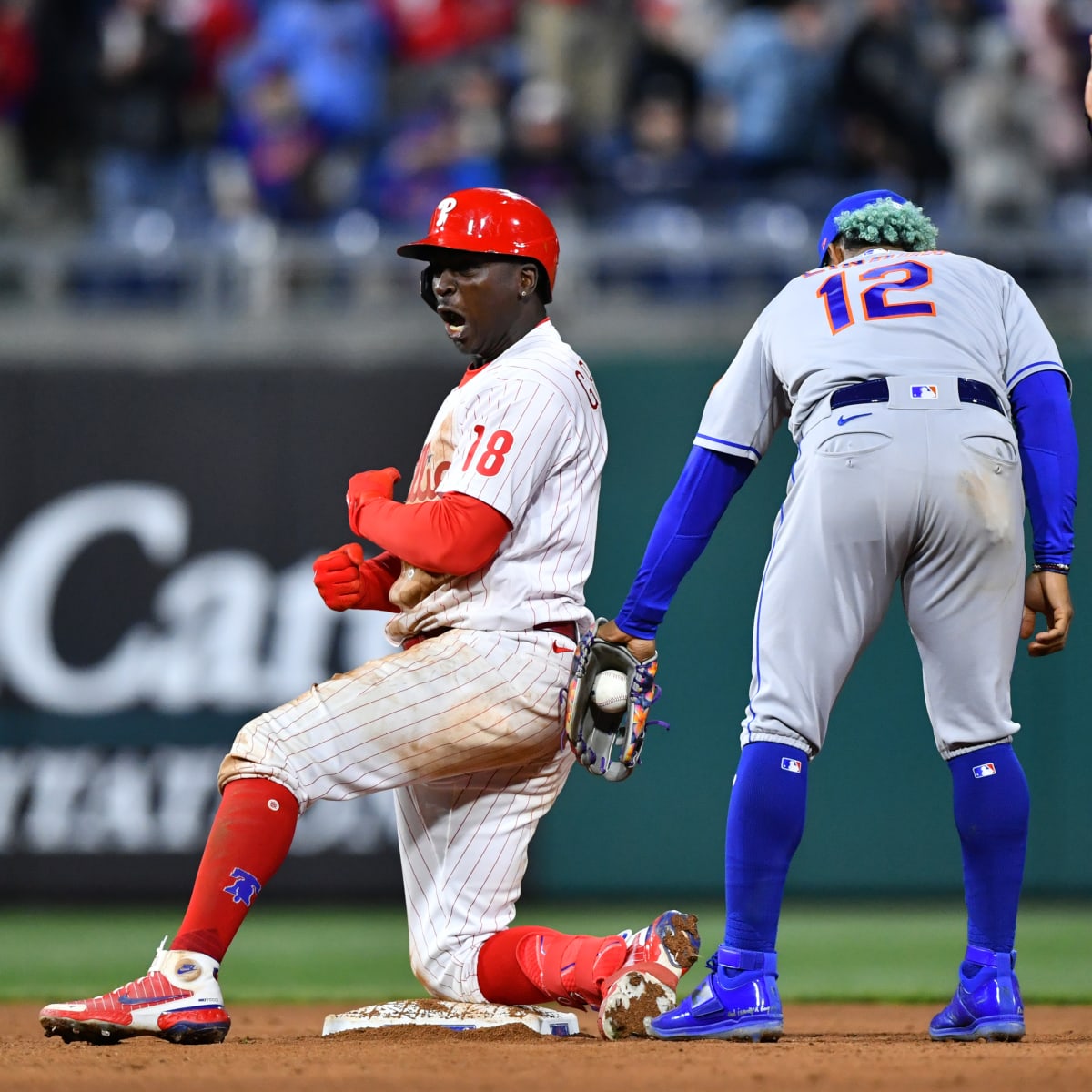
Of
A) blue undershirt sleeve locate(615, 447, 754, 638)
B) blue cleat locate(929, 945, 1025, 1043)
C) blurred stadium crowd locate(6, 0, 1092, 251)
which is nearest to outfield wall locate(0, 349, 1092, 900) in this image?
blurred stadium crowd locate(6, 0, 1092, 251)

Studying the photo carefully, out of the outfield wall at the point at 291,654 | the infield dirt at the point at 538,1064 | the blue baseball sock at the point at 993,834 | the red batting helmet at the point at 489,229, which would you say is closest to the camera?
the infield dirt at the point at 538,1064

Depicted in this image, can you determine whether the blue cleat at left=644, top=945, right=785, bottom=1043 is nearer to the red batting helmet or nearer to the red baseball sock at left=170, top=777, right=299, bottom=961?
the red baseball sock at left=170, top=777, right=299, bottom=961

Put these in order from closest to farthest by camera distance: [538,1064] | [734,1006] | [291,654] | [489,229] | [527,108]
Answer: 1. [538,1064]
2. [734,1006]
3. [489,229]
4. [291,654]
5. [527,108]

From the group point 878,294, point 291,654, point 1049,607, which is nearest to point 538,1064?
point 1049,607

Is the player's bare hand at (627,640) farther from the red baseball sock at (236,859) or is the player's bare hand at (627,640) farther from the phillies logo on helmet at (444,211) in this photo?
the phillies logo on helmet at (444,211)

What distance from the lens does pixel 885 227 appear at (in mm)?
3949

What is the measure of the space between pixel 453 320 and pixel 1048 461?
134cm

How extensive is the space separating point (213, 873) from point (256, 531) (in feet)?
13.9

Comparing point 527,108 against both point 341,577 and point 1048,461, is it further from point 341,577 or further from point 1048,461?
point 1048,461

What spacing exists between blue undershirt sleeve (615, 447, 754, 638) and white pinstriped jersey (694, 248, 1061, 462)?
45 mm

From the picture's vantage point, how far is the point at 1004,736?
3.68 m

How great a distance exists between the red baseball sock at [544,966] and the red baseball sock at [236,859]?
0.58 m

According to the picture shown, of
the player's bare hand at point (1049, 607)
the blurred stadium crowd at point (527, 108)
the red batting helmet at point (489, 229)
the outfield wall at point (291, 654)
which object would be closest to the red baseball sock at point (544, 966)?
the player's bare hand at point (1049, 607)

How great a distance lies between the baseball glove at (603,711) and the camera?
12.3ft
